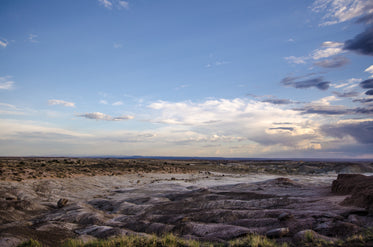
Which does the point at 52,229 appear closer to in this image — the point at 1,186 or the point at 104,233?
the point at 104,233

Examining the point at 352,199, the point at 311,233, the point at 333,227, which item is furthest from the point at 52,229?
the point at 352,199

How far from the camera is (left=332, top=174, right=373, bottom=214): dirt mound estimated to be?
432 inches

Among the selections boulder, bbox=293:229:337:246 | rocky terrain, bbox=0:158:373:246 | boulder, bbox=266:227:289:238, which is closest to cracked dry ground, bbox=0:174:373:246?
rocky terrain, bbox=0:158:373:246

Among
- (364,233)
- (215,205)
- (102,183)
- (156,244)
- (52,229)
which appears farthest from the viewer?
(102,183)

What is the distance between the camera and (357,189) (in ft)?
47.2

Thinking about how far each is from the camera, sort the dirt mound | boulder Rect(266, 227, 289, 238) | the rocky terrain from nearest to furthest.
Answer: boulder Rect(266, 227, 289, 238)
the rocky terrain
the dirt mound

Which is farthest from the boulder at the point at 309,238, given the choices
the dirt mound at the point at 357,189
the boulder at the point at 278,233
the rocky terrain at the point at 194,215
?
the dirt mound at the point at 357,189

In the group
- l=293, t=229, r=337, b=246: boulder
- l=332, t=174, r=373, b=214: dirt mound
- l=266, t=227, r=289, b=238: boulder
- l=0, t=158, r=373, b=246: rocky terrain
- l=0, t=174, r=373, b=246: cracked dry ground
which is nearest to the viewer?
l=293, t=229, r=337, b=246: boulder

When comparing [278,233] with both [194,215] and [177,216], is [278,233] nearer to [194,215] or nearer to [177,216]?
[194,215]

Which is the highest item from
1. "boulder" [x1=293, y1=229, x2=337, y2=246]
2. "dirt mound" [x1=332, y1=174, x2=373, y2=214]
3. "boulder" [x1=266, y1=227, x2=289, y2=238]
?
"dirt mound" [x1=332, y1=174, x2=373, y2=214]

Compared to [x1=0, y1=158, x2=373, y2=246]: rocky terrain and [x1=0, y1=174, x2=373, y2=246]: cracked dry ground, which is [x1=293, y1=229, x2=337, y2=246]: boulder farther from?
[x1=0, y1=174, x2=373, y2=246]: cracked dry ground

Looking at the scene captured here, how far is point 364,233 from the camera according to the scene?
788 cm

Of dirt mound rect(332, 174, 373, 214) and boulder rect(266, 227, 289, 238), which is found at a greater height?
dirt mound rect(332, 174, 373, 214)

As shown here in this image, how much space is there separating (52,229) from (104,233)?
3.10 m
